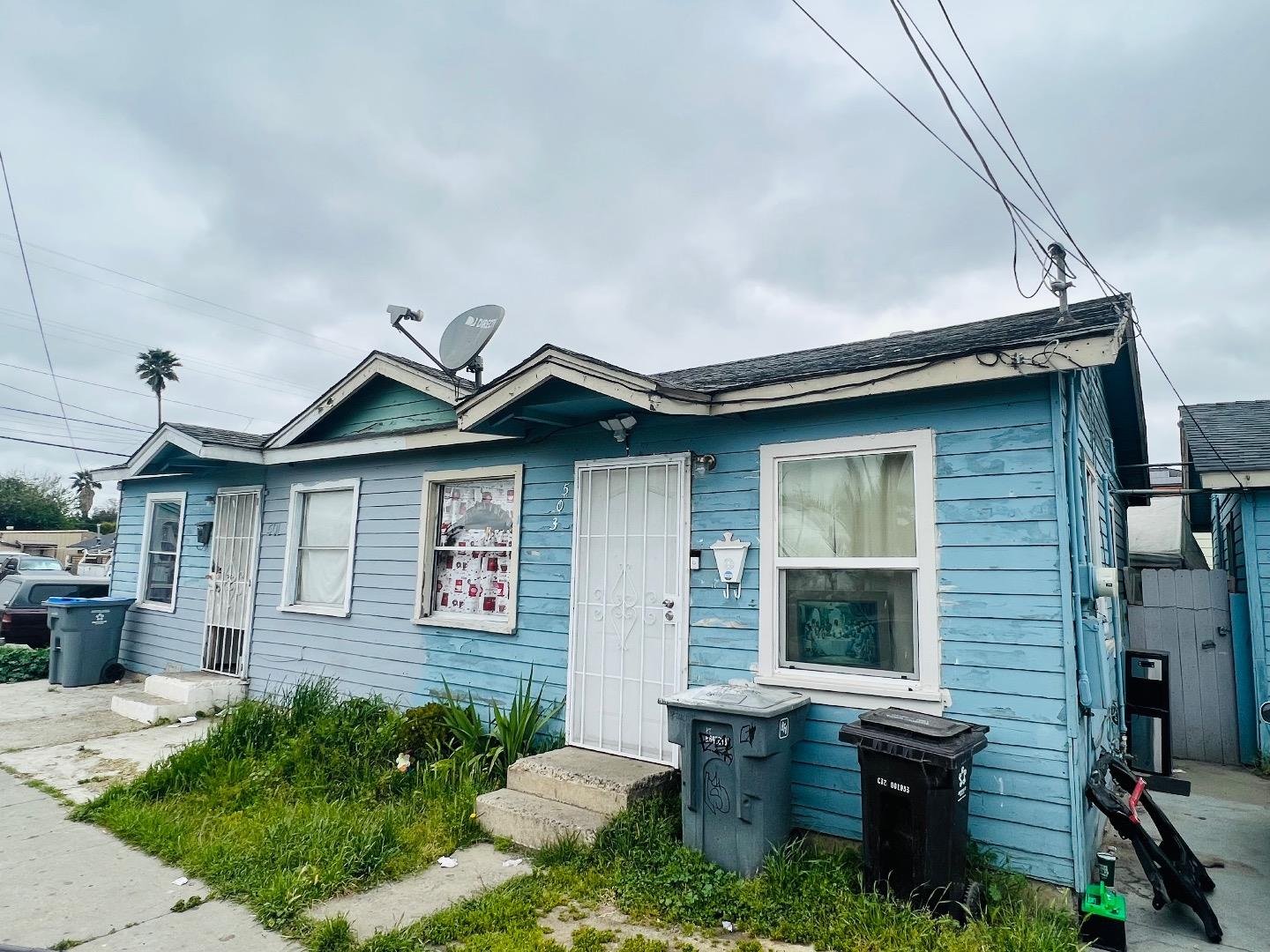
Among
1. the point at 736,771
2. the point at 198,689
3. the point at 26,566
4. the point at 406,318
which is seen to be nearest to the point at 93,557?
the point at 26,566

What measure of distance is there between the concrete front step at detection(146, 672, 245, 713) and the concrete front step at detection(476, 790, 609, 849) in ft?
15.1

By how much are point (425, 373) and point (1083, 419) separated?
589 cm

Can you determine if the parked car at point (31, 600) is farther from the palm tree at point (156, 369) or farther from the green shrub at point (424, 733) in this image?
the palm tree at point (156, 369)

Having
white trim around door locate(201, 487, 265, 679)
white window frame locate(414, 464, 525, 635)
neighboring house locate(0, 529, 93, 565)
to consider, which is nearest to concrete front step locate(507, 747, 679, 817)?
white window frame locate(414, 464, 525, 635)

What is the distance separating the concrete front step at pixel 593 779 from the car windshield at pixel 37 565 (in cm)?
1797

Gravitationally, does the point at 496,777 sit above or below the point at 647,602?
below

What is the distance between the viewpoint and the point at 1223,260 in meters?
10.4

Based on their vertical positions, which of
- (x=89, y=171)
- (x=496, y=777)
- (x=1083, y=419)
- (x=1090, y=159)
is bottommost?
(x=496, y=777)

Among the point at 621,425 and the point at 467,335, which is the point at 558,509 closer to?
the point at 621,425

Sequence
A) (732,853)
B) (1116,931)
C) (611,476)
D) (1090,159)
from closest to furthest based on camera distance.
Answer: (1116,931), (732,853), (611,476), (1090,159)

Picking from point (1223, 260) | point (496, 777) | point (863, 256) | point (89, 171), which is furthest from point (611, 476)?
point (1223, 260)

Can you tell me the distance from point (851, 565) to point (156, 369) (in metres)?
49.6

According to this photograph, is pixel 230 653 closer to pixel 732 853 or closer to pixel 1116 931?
pixel 732 853

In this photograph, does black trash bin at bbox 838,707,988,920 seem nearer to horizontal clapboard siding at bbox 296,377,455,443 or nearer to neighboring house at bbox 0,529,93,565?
horizontal clapboard siding at bbox 296,377,455,443
